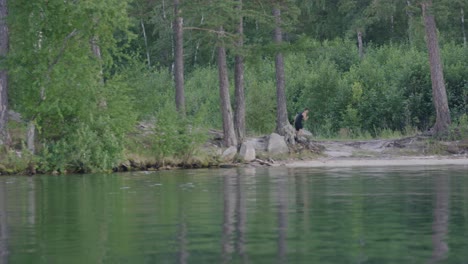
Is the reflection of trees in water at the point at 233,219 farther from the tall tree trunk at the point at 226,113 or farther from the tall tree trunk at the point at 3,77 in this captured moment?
the tall tree trunk at the point at 226,113

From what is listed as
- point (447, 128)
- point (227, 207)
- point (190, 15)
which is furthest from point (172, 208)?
point (447, 128)

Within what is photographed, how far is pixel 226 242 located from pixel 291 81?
1905 inches

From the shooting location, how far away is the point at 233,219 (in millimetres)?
16906

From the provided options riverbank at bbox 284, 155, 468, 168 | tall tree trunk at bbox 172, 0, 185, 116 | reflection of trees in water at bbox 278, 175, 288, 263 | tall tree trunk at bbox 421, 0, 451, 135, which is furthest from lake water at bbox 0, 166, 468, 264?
tall tree trunk at bbox 421, 0, 451, 135

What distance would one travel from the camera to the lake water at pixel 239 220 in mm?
12484

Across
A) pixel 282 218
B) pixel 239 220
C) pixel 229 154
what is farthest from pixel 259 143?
pixel 239 220

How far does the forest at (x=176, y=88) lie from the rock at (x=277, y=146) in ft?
3.25

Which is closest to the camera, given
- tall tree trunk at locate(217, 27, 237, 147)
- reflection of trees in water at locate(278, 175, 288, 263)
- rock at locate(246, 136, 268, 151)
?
reflection of trees in water at locate(278, 175, 288, 263)

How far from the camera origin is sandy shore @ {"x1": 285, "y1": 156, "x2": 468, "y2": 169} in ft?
126

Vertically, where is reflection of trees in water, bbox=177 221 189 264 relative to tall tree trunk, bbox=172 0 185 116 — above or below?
below

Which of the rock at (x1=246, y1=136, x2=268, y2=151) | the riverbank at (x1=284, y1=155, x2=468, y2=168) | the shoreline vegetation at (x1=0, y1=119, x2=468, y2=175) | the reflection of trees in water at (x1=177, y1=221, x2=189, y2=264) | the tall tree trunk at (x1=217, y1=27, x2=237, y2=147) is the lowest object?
the reflection of trees in water at (x1=177, y1=221, x2=189, y2=264)

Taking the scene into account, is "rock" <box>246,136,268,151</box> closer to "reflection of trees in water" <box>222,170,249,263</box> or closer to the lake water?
the lake water

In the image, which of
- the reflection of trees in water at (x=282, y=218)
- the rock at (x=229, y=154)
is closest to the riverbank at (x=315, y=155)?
the rock at (x=229, y=154)

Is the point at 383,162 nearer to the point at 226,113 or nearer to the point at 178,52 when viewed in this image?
the point at 226,113
